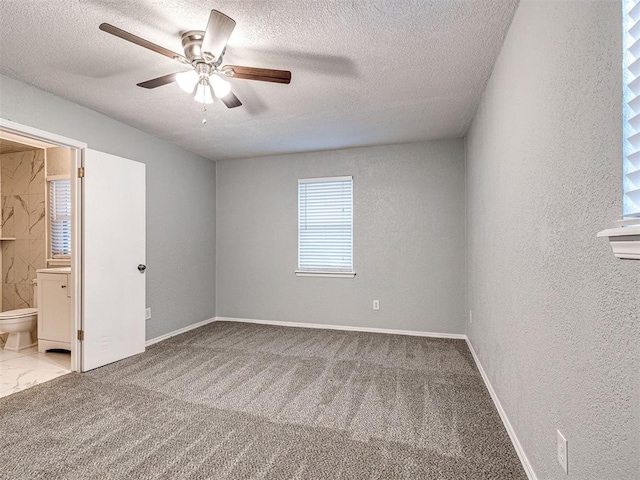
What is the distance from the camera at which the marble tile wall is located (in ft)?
14.5

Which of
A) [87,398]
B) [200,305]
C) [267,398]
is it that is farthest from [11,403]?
[200,305]

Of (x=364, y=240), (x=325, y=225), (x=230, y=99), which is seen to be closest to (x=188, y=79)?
(x=230, y=99)

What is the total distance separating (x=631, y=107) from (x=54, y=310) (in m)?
4.67

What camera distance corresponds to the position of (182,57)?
1.99 m

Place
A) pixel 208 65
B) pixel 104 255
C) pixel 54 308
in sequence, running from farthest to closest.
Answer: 1. pixel 54 308
2. pixel 104 255
3. pixel 208 65

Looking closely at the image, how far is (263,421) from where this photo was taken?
2191mm

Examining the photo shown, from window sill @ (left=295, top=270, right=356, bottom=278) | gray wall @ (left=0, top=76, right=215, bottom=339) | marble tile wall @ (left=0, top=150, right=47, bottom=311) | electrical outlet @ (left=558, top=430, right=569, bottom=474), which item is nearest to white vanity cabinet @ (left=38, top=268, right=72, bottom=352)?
gray wall @ (left=0, top=76, right=215, bottom=339)

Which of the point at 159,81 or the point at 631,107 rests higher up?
the point at 159,81

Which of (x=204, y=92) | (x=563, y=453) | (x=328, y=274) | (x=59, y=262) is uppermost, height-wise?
(x=204, y=92)

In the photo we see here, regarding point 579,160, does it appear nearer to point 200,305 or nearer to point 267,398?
point 267,398

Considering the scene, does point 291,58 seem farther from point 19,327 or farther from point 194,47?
point 19,327

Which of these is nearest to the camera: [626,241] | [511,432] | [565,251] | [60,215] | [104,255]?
[626,241]

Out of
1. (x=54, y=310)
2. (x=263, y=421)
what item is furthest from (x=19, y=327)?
(x=263, y=421)

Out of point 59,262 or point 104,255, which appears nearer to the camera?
point 104,255
